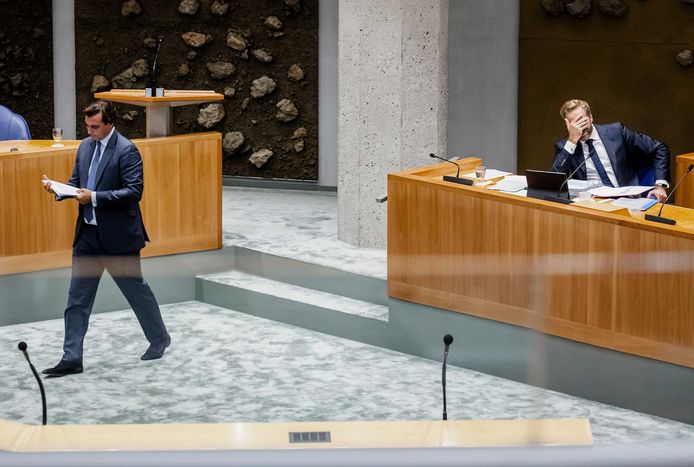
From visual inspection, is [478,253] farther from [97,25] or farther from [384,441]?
[97,25]

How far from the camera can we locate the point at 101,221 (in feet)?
17.2

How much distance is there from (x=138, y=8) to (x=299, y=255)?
3.83 metres

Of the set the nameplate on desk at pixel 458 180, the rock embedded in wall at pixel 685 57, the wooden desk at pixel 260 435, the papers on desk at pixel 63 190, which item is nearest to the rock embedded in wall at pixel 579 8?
the rock embedded in wall at pixel 685 57

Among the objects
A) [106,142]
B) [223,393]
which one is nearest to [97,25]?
[106,142]

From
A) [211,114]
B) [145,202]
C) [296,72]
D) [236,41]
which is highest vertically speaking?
[236,41]

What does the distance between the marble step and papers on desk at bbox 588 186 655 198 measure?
1.37 metres

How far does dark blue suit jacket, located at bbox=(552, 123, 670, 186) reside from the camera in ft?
17.9

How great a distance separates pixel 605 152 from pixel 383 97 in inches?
80.1

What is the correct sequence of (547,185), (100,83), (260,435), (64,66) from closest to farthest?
(260,435)
(547,185)
(100,83)
(64,66)

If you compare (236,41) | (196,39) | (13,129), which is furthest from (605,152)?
(196,39)

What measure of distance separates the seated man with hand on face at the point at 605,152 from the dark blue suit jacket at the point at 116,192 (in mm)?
2096

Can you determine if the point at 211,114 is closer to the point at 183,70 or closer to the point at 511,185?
the point at 183,70

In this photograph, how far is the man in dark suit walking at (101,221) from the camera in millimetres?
5254

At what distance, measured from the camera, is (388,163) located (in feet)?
23.7
